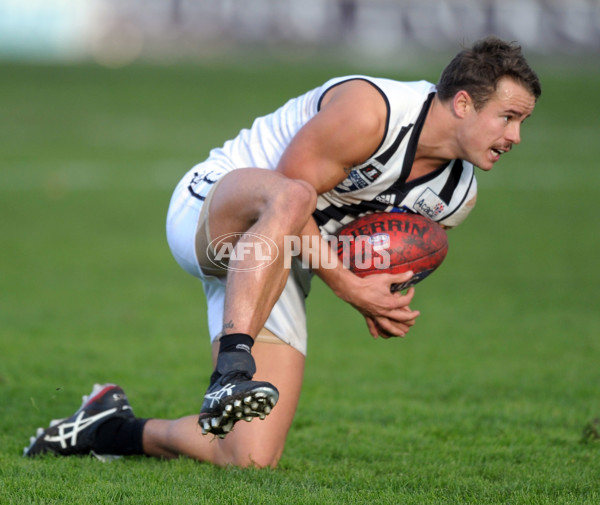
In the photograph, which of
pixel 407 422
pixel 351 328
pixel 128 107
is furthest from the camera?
pixel 128 107

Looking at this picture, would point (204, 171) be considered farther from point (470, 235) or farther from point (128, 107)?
point (128, 107)

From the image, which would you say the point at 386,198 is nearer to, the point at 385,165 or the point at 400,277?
the point at 385,165

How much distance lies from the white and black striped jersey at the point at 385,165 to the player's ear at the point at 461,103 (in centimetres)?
14

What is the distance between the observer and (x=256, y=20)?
3158cm

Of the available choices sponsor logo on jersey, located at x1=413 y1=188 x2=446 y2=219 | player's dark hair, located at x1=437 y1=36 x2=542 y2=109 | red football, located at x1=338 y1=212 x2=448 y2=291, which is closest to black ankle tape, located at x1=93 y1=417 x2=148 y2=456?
red football, located at x1=338 y1=212 x2=448 y2=291

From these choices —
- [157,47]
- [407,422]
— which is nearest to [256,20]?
[157,47]

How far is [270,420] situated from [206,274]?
2.43 ft

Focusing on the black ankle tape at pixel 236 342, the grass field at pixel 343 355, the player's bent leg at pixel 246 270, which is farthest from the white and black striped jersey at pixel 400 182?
the grass field at pixel 343 355

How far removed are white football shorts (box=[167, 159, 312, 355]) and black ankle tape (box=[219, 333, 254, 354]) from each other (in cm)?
63

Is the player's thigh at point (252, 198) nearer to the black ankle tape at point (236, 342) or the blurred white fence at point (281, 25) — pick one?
the black ankle tape at point (236, 342)

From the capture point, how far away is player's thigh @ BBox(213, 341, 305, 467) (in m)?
4.11

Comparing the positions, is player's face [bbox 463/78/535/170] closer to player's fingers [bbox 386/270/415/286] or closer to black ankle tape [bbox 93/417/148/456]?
player's fingers [bbox 386/270/415/286]

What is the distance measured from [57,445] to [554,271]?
262 inches

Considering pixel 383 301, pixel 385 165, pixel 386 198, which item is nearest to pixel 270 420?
pixel 383 301
